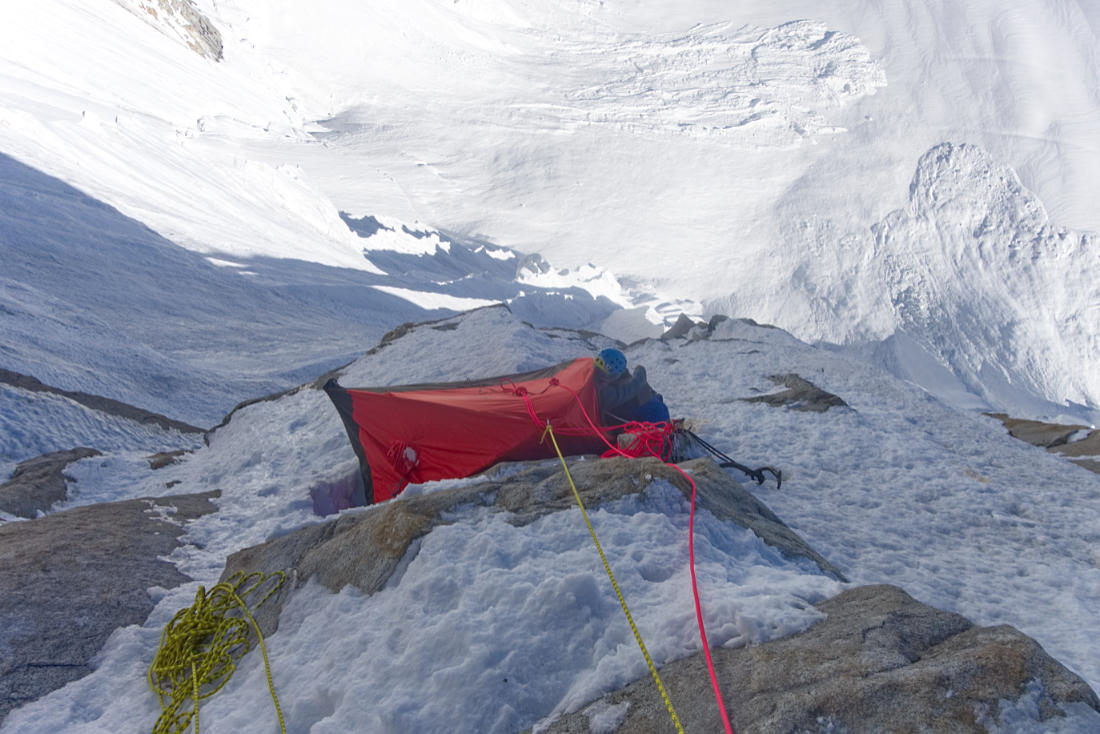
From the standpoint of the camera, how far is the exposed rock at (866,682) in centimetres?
157

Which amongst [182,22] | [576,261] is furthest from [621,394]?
[182,22]

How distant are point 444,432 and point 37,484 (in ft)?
8.07

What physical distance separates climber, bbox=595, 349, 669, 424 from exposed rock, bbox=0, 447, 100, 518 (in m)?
3.35

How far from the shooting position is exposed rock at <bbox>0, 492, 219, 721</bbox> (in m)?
2.33

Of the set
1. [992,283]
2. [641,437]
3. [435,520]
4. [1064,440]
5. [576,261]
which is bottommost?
[1064,440]

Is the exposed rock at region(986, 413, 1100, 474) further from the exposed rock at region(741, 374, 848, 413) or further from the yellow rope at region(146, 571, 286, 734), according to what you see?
the yellow rope at region(146, 571, 286, 734)

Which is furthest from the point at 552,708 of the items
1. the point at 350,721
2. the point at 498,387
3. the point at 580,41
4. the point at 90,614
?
the point at 580,41

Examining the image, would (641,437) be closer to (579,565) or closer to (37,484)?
(579,565)

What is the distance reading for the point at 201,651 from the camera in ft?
7.98

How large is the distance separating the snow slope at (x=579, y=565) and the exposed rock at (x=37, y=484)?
0.15 m

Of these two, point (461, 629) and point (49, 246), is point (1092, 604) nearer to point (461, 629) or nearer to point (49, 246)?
point (461, 629)

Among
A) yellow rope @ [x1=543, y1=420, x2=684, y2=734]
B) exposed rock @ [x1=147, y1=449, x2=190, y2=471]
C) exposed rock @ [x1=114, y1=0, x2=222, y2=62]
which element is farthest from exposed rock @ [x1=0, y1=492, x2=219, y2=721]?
exposed rock @ [x1=114, y1=0, x2=222, y2=62]

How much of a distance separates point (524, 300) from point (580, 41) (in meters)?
27.2

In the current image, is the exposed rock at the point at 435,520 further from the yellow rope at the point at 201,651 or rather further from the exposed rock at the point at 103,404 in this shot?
the exposed rock at the point at 103,404
